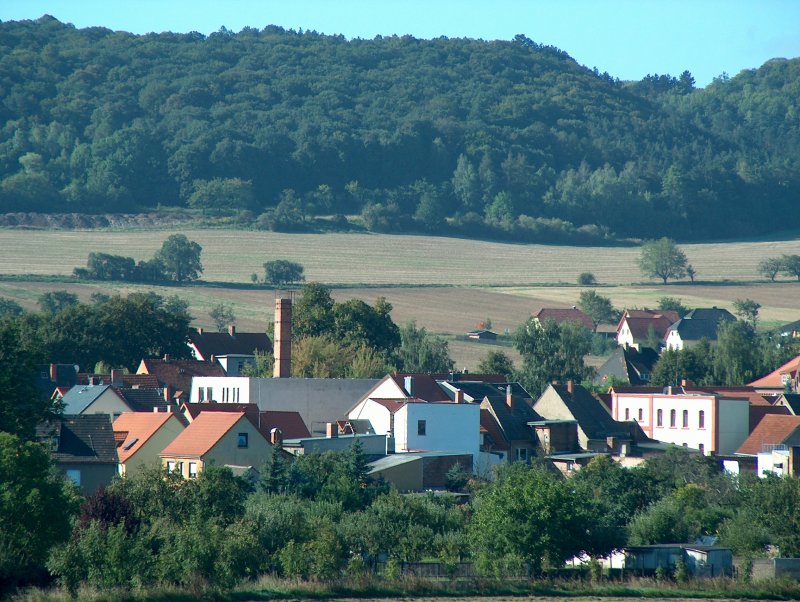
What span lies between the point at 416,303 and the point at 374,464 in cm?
6571

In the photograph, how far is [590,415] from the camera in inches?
2534

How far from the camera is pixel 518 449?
2335 inches

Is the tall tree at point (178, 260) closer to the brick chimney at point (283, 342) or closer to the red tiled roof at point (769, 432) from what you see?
the brick chimney at point (283, 342)

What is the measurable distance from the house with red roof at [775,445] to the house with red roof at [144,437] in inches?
885

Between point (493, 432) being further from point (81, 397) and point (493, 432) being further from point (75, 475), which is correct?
point (75, 475)

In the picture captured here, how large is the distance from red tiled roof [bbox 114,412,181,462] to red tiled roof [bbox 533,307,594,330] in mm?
62340

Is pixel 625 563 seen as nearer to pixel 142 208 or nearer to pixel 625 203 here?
pixel 142 208

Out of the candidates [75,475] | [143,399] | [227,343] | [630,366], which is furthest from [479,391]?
[630,366]

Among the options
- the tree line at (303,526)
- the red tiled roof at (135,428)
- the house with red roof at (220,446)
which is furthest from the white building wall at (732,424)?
the red tiled roof at (135,428)

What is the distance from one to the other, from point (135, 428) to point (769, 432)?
26928 mm

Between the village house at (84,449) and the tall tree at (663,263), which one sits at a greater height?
the tall tree at (663,263)

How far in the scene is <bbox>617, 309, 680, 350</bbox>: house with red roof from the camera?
Result: 111331 mm

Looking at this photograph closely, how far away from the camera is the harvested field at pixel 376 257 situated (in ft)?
410

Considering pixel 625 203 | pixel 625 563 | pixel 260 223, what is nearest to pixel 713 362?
pixel 625 563
